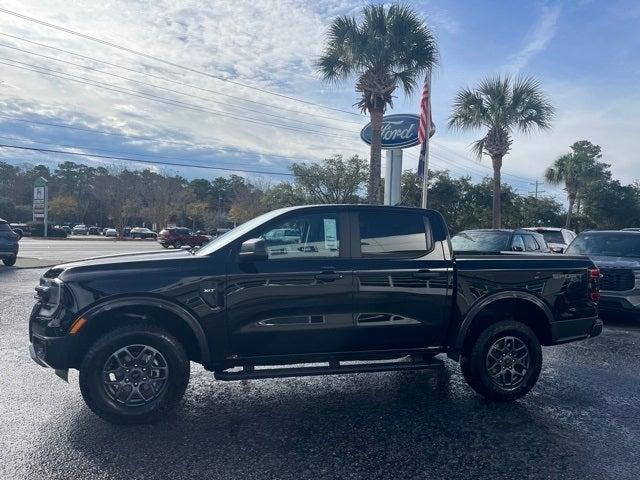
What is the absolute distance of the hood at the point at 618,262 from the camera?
9.26m

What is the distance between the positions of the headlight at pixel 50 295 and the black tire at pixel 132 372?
1.58ft

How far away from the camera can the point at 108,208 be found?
6341cm

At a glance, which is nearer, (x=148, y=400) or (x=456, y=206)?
(x=148, y=400)

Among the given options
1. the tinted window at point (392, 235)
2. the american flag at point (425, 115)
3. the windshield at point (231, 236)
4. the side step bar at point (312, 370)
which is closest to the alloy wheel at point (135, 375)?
the side step bar at point (312, 370)

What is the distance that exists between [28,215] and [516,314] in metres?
78.2

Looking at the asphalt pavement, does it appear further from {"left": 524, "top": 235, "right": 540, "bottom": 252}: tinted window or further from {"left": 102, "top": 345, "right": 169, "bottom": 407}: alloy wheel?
{"left": 524, "top": 235, "right": 540, "bottom": 252}: tinted window

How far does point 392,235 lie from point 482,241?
7138mm

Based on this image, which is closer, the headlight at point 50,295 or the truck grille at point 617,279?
the headlight at point 50,295

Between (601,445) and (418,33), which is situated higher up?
(418,33)

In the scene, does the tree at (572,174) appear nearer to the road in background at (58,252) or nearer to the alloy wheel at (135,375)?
the road in background at (58,252)

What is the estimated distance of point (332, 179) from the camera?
1353 inches

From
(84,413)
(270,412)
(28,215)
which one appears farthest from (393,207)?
(28,215)

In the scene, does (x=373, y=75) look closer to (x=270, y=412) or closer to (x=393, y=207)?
(x=393, y=207)

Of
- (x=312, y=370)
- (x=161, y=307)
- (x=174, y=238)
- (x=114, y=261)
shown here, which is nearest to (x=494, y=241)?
(x=312, y=370)
